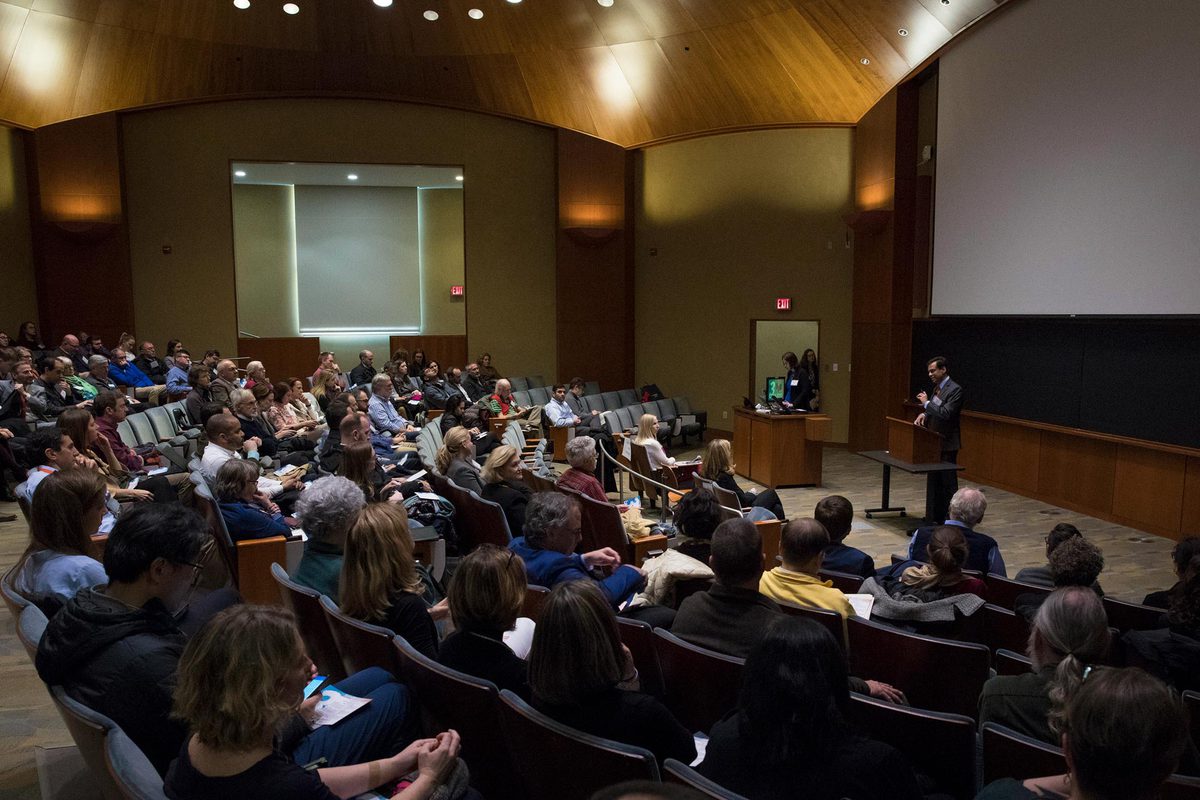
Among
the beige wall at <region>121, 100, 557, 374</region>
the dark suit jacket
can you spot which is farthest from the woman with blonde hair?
the beige wall at <region>121, 100, 557, 374</region>

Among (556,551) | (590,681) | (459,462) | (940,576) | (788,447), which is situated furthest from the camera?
(788,447)

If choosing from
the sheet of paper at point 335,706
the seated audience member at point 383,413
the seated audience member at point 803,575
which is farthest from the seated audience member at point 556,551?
the seated audience member at point 383,413

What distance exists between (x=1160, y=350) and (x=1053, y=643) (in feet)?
19.2

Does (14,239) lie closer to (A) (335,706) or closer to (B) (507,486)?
(B) (507,486)

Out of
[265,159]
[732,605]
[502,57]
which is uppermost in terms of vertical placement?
[502,57]

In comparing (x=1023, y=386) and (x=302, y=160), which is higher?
(x=302, y=160)

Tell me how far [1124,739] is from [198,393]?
27.3ft

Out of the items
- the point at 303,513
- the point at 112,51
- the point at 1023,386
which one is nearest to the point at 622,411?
the point at 1023,386

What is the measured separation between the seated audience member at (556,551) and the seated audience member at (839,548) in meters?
1.07

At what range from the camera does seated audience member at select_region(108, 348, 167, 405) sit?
10062 mm

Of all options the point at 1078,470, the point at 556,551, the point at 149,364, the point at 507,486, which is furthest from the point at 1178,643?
the point at 149,364

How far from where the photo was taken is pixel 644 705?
2.04 meters

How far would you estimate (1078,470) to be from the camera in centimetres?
802

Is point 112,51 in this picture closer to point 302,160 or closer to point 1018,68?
point 302,160
